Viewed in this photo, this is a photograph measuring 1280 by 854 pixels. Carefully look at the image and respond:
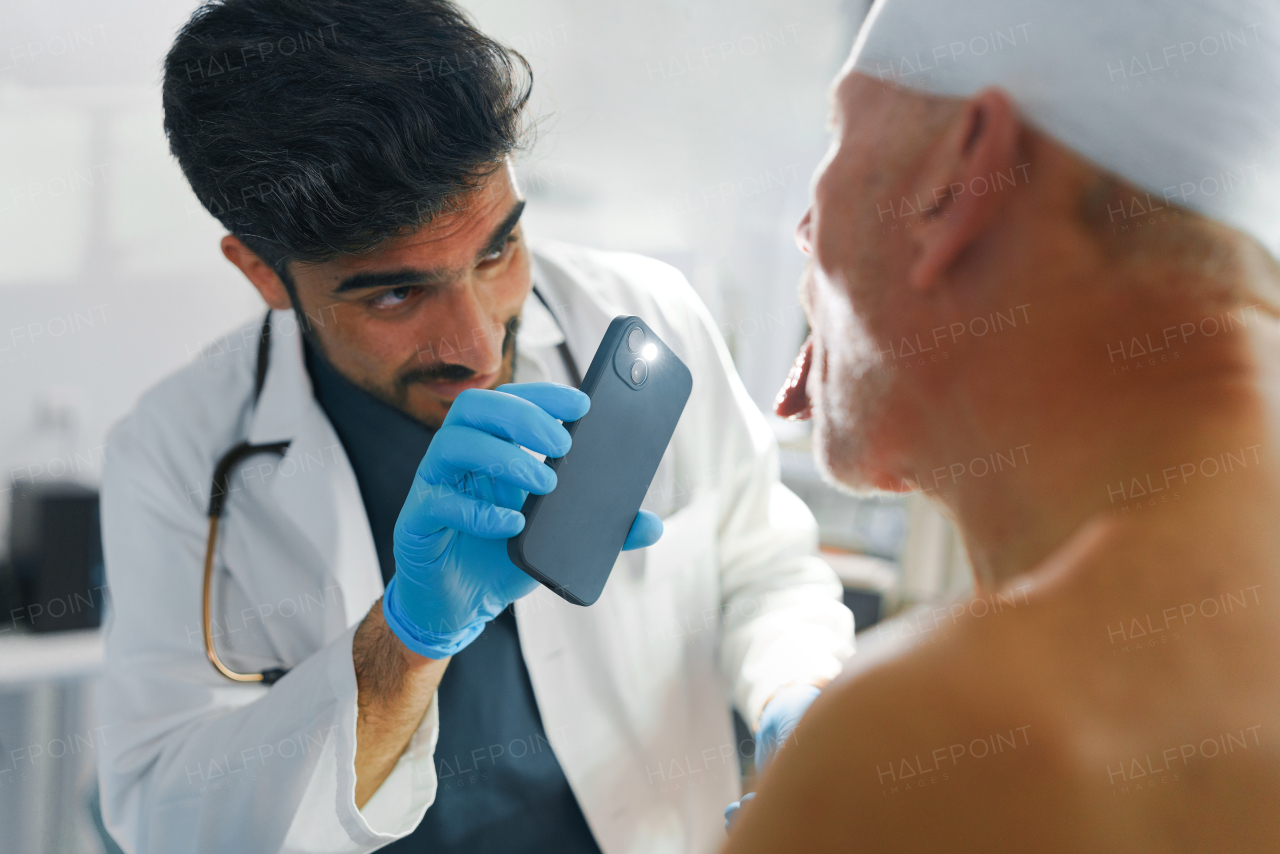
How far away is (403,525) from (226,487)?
342 millimetres

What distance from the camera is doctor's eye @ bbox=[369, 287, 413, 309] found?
80 centimetres

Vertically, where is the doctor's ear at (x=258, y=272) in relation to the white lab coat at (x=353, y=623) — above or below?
above

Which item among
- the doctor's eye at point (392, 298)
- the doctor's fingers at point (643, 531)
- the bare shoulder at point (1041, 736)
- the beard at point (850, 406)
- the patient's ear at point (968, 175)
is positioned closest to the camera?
the bare shoulder at point (1041, 736)

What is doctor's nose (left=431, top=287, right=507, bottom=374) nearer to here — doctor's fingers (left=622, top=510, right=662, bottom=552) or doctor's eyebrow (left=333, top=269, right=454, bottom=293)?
doctor's eyebrow (left=333, top=269, right=454, bottom=293)

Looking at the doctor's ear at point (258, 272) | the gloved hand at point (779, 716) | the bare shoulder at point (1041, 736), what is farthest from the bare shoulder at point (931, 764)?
the doctor's ear at point (258, 272)

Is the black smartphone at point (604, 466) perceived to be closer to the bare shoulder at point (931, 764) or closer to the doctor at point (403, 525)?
the doctor at point (403, 525)

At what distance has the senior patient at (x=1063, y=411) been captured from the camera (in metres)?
0.37

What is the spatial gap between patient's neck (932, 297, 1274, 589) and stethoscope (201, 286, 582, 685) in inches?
18.7

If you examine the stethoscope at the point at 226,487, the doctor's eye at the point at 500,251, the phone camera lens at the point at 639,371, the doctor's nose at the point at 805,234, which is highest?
the doctor's nose at the point at 805,234

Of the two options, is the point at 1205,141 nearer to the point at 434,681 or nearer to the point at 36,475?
the point at 434,681

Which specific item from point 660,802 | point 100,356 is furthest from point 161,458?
point 660,802

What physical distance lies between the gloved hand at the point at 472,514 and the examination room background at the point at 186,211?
429mm

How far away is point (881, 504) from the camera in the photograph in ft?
5.11

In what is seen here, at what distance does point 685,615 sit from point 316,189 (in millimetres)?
682
